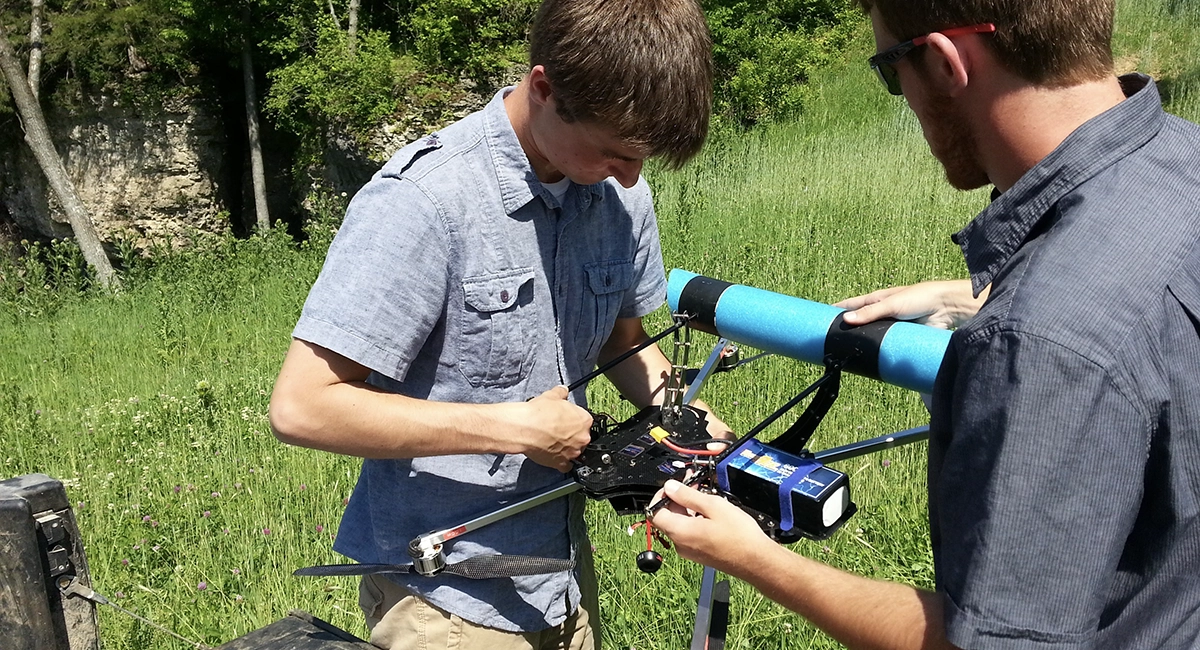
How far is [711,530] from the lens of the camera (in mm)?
1395

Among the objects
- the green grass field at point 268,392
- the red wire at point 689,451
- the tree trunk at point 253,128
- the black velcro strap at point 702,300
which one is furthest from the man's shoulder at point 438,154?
the tree trunk at point 253,128

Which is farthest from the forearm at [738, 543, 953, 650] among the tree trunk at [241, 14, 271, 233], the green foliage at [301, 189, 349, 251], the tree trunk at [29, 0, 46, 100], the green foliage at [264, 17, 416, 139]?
the tree trunk at [29, 0, 46, 100]

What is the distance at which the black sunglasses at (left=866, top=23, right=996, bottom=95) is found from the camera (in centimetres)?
112

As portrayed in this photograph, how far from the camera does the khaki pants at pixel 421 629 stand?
189 centimetres

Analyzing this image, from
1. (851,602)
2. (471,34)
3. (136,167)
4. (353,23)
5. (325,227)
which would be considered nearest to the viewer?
(851,602)

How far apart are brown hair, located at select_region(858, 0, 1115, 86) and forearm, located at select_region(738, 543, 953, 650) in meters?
0.66

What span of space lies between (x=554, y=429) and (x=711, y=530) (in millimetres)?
456

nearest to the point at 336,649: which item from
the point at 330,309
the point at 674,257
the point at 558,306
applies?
the point at 330,309

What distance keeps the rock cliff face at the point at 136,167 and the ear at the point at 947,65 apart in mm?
22214

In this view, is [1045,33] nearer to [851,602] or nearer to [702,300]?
[851,602]

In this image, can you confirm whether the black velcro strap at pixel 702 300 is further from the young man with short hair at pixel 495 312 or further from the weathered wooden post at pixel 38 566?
the weathered wooden post at pixel 38 566

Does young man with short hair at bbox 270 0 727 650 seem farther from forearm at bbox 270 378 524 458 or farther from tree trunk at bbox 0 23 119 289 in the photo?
tree trunk at bbox 0 23 119 289

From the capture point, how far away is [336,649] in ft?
5.14

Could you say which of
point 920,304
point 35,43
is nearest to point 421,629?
point 920,304
